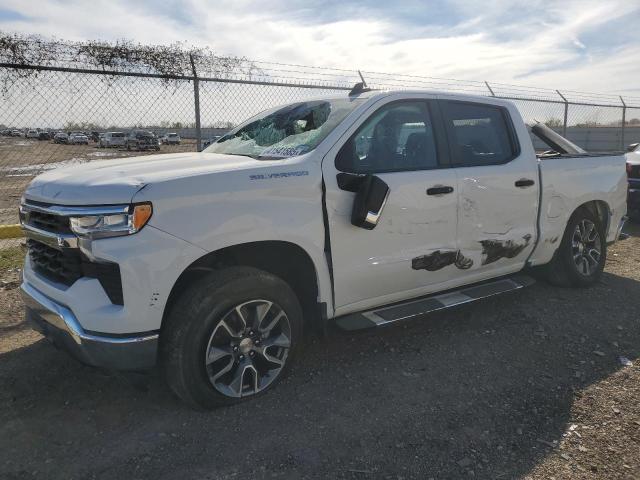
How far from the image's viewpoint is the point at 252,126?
4.26m

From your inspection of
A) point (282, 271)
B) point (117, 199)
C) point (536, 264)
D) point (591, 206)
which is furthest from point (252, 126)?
point (591, 206)

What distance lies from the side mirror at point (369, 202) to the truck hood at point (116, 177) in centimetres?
61

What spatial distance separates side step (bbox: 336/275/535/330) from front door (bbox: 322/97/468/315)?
7 centimetres

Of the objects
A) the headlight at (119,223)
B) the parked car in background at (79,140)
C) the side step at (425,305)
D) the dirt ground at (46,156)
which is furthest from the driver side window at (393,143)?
the parked car in background at (79,140)

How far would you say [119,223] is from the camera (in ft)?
8.50

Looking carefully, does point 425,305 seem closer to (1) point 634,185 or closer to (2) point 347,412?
(2) point 347,412

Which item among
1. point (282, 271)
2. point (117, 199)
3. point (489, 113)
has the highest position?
point (489, 113)

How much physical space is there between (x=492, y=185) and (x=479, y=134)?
476 millimetres

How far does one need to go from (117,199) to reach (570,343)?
3498mm

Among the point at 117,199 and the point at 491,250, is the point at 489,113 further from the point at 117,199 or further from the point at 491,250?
the point at 117,199

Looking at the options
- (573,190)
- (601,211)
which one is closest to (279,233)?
(573,190)

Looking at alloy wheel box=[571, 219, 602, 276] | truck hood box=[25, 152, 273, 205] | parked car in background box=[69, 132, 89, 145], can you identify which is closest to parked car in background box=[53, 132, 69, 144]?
parked car in background box=[69, 132, 89, 145]

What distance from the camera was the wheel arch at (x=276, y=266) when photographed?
299 centimetres

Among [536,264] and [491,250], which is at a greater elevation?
[491,250]
